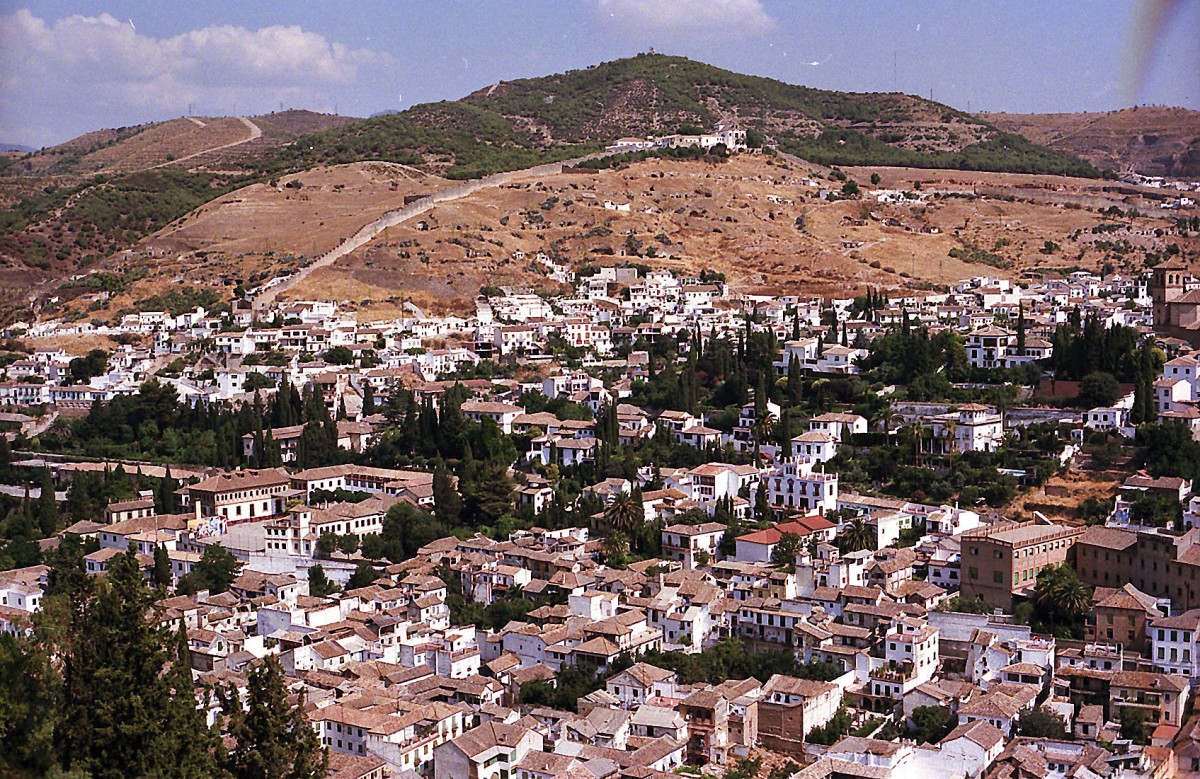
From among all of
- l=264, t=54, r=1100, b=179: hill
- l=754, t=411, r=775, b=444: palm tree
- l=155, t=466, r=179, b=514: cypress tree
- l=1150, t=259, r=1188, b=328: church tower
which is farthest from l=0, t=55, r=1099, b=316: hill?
→ l=754, t=411, r=775, b=444: palm tree

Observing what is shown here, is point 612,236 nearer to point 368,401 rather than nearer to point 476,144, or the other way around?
point 476,144

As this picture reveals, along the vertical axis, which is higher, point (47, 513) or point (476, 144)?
point (476, 144)

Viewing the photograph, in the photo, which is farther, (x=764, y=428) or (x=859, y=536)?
(x=764, y=428)

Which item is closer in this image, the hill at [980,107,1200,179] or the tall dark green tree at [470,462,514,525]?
the tall dark green tree at [470,462,514,525]

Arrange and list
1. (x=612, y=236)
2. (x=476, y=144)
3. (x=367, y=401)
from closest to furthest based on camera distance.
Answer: (x=367, y=401) < (x=612, y=236) < (x=476, y=144)

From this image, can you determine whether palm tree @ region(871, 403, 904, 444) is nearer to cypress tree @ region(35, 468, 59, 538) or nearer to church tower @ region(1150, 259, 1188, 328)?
church tower @ region(1150, 259, 1188, 328)

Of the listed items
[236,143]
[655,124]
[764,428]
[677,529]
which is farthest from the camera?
[236,143]

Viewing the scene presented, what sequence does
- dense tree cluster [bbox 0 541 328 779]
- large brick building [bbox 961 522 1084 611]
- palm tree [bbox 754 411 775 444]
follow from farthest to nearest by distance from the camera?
palm tree [bbox 754 411 775 444]
large brick building [bbox 961 522 1084 611]
dense tree cluster [bbox 0 541 328 779]

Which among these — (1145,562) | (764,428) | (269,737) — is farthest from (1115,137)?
(269,737)
